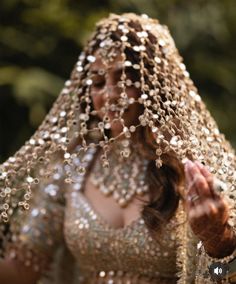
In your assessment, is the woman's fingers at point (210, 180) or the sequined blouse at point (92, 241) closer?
the woman's fingers at point (210, 180)

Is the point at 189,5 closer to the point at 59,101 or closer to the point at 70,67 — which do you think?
the point at 70,67

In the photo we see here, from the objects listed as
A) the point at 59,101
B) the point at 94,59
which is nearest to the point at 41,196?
the point at 59,101

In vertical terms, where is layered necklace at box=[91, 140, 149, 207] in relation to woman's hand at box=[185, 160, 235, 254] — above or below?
above

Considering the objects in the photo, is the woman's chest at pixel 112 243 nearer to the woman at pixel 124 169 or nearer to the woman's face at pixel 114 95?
the woman at pixel 124 169

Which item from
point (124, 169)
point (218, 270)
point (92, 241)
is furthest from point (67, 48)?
point (218, 270)

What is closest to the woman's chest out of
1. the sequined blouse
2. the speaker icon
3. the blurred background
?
the sequined blouse

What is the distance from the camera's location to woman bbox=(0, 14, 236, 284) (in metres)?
2.19

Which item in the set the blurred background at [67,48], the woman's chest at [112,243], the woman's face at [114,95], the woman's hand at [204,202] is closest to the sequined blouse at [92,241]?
the woman's chest at [112,243]

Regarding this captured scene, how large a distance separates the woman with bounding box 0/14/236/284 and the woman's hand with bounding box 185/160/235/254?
0.04 meters

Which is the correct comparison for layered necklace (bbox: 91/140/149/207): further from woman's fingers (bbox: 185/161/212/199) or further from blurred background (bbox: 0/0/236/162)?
blurred background (bbox: 0/0/236/162)

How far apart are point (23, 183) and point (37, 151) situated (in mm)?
129

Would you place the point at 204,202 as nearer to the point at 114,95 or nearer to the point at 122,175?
the point at 114,95

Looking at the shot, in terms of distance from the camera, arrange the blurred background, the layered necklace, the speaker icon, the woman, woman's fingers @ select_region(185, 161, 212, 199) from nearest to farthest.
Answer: woman's fingers @ select_region(185, 161, 212, 199) < the speaker icon < the woman < the layered necklace < the blurred background

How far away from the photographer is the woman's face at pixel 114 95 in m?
2.32
